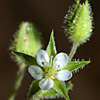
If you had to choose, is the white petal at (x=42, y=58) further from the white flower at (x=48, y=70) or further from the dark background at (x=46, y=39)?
the dark background at (x=46, y=39)

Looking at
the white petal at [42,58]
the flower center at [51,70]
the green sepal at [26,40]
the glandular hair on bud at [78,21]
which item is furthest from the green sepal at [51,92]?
the green sepal at [26,40]

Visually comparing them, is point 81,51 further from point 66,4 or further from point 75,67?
point 75,67

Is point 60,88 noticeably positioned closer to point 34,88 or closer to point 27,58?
point 34,88

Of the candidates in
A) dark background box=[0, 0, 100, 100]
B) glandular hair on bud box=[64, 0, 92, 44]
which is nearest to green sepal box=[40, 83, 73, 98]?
glandular hair on bud box=[64, 0, 92, 44]

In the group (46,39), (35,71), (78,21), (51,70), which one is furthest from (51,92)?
(46,39)

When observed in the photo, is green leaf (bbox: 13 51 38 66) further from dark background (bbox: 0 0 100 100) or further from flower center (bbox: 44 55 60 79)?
dark background (bbox: 0 0 100 100)

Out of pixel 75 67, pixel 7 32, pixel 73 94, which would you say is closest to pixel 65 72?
pixel 75 67
